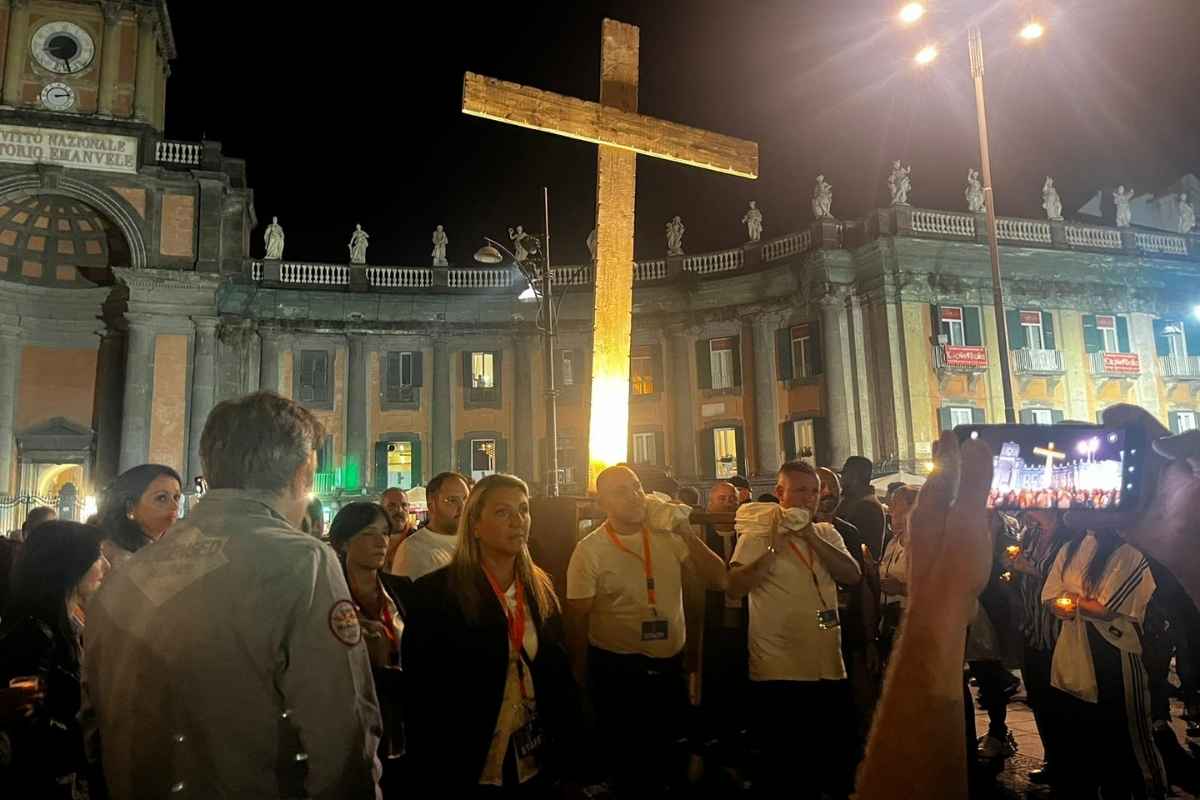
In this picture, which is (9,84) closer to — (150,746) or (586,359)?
(586,359)

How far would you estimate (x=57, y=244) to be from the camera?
2656cm

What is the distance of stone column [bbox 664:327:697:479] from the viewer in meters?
29.7

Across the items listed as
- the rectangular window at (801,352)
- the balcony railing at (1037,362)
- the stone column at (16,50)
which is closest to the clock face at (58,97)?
the stone column at (16,50)

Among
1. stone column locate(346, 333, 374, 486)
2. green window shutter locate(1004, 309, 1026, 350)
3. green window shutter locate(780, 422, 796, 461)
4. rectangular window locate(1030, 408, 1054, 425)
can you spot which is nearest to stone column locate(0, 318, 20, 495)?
stone column locate(346, 333, 374, 486)

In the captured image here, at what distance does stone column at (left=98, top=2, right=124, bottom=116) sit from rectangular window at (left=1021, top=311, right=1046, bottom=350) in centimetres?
3261

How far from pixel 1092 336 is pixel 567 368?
778 inches

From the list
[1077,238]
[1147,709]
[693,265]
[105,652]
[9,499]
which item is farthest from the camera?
[693,265]

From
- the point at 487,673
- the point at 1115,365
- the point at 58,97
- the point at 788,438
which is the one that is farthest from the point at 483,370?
the point at 487,673

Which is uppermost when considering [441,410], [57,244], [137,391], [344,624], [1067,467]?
[57,244]

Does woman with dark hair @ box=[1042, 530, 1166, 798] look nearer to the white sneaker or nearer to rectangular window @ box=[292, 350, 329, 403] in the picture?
the white sneaker

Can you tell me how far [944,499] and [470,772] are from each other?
2566mm

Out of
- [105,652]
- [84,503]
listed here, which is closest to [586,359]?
[84,503]

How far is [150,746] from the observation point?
2045 millimetres

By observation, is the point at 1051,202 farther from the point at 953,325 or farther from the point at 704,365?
the point at 704,365
